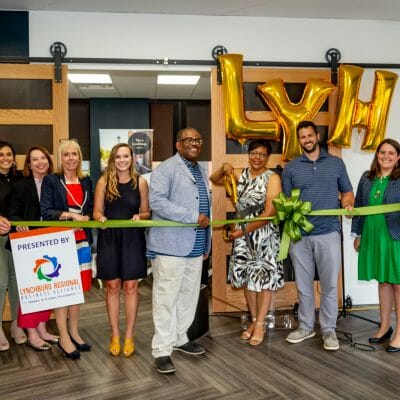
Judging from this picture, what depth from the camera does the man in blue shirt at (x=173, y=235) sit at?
2.90 m

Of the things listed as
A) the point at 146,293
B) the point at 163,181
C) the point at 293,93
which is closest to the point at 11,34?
the point at 163,181

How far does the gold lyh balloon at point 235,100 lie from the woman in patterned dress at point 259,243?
78 centimetres

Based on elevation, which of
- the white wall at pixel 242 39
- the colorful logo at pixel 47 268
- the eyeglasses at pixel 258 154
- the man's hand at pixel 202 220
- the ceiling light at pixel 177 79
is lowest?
the colorful logo at pixel 47 268

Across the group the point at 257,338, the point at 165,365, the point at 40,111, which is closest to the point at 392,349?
the point at 257,338

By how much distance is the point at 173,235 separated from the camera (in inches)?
115

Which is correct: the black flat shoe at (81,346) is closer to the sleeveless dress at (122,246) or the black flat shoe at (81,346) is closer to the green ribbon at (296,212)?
the sleeveless dress at (122,246)

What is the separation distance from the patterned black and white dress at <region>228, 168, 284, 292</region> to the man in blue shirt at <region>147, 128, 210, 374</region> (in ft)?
1.53

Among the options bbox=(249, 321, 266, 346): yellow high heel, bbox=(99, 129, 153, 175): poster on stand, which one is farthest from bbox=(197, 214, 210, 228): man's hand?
bbox=(99, 129, 153, 175): poster on stand

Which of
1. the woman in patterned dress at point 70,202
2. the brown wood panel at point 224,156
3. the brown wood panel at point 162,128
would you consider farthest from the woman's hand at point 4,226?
the brown wood panel at point 162,128

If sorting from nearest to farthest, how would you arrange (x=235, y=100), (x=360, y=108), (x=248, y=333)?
(x=248, y=333) < (x=235, y=100) < (x=360, y=108)

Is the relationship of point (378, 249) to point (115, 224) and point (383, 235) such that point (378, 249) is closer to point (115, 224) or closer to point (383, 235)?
point (383, 235)

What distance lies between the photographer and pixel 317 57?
448cm

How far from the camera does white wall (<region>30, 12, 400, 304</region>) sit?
4223 mm

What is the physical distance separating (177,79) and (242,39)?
8.88 feet
